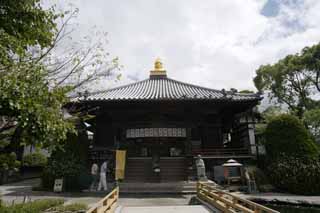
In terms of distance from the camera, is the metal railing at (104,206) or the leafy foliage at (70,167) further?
the leafy foliage at (70,167)

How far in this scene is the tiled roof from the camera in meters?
14.8

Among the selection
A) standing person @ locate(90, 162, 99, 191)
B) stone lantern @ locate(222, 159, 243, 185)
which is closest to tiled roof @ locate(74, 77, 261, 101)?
stone lantern @ locate(222, 159, 243, 185)

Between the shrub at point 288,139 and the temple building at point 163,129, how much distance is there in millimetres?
1844

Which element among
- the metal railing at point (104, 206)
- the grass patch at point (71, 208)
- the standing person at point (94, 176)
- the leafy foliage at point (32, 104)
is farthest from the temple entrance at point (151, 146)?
the leafy foliage at point (32, 104)

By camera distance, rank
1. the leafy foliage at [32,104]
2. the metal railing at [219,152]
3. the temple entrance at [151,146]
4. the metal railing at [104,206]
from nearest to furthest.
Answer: the leafy foliage at [32,104] → the metal railing at [104,206] → the metal railing at [219,152] → the temple entrance at [151,146]

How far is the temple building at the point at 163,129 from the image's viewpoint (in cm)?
1417

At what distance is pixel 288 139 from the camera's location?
12.9m

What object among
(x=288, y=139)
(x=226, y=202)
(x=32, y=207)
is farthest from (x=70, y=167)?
(x=288, y=139)

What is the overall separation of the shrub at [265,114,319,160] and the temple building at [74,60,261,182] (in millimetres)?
1844

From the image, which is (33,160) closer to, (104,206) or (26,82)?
(104,206)

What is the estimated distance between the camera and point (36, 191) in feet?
41.1

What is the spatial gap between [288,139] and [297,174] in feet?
6.32

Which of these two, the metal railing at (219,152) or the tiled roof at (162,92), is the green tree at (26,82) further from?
the metal railing at (219,152)

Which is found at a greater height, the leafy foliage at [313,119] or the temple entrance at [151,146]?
the leafy foliage at [313,119]
